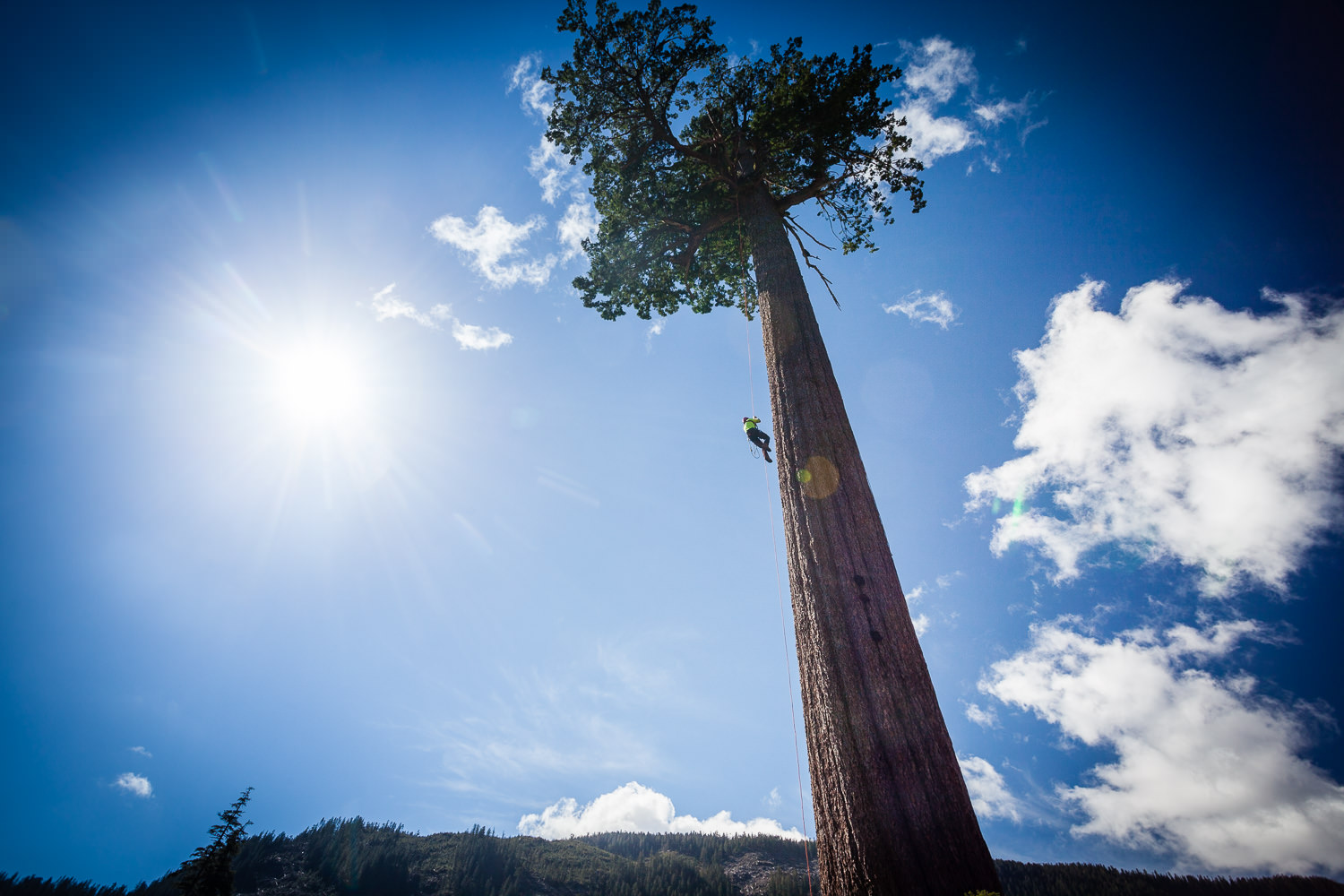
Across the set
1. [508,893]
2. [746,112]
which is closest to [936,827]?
[746,112]

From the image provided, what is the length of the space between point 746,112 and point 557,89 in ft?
10.4

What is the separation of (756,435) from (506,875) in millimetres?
60357

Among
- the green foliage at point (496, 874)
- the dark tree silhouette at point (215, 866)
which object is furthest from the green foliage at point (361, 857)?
the dark tree silhouette at point (215, 866)

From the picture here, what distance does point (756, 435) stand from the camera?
292 inches

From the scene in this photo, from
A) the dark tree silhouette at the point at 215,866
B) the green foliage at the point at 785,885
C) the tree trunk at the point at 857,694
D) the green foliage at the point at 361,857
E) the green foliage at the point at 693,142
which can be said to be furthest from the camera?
the green foliage at the point at 785,885

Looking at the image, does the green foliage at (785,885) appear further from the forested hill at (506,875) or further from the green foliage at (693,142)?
the green foliage at (693,142)

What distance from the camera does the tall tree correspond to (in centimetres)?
221

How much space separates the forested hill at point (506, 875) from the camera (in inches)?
1690

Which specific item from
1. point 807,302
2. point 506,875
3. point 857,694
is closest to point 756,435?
point 807,302

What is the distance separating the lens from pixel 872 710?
95.5 inches

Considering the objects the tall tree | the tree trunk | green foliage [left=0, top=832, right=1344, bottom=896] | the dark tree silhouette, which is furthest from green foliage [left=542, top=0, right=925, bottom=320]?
green foliage [left=0, top=832, right=1344, bottom=896]

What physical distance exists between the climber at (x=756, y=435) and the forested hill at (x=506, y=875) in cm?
5663

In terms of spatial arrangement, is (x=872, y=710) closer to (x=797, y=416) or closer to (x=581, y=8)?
(x=797, y=416)

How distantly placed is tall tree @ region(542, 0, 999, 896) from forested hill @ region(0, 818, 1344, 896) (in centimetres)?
5866
